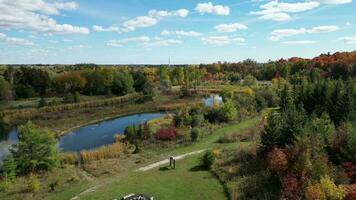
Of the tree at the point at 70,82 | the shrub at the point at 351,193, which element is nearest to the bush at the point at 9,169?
the shrub at the point at 351,193

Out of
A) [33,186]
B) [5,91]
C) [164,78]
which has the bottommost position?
[33,186]

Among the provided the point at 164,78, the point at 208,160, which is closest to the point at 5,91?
the point at 164,78

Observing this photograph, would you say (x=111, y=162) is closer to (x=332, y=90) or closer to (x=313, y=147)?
(x=313, y=147)

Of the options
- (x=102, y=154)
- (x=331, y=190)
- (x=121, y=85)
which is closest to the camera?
(x=331, y=190)

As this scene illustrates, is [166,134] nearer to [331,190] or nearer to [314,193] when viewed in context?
[314,193]

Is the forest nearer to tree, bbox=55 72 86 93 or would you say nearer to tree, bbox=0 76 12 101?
tree, bbox=0 76 12 101

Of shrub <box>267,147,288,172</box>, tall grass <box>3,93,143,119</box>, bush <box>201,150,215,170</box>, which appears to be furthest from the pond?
shrub <box>267,147,288,172</box>

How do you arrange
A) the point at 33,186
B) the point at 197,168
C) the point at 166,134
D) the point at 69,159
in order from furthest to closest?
the point at 166,134 → the point at 69,159 → the point at 197,168 → the point at 33,186
